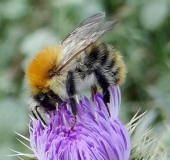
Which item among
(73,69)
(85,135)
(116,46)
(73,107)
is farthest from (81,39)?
(116,46)

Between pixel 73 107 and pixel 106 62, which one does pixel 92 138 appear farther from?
pixel 106 62

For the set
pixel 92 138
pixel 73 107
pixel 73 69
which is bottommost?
pixel 92 138

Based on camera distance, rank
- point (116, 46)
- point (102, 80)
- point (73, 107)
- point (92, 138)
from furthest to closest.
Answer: point (116, 46)
point (102, 80)
point (73, 107)
point (92, 138)

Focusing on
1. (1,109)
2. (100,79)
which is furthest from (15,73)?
(100,79)

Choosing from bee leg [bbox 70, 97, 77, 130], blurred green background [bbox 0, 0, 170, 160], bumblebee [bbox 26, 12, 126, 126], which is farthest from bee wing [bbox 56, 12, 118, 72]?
blurred green background [bbox 0, 0, 170, 160]

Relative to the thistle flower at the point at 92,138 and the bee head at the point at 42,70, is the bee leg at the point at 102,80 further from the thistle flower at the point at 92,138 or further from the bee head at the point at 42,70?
the bee head at the point at 42,70

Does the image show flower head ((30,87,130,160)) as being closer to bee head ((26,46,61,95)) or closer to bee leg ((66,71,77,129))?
bee leg ((66,71,77,129))
